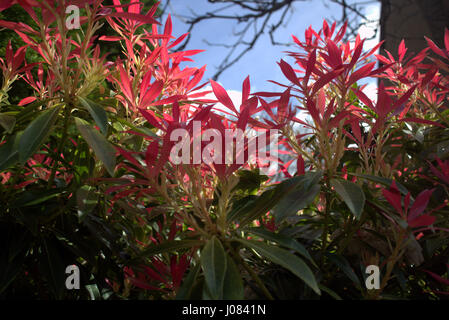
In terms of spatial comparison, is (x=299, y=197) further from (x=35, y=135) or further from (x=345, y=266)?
(x=35, y=135)

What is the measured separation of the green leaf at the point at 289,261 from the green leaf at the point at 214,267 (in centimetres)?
5

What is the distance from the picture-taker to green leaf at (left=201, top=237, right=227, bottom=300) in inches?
18.0

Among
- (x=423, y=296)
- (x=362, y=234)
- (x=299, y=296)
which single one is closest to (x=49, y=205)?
(x=299, y=296)

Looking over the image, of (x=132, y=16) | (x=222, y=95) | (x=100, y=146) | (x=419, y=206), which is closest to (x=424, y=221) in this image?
(x=419, y=206)

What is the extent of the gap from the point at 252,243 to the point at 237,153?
16 cm

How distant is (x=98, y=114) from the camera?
0.61 meters

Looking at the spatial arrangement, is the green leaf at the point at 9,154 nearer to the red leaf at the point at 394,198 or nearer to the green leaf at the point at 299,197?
the green leaf at the point at 299,197

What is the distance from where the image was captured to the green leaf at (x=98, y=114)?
0.58 metres

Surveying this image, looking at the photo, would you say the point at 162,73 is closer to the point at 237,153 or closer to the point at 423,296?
the point at 237,153

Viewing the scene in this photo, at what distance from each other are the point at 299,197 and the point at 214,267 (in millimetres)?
188

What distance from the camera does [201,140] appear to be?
0.57m

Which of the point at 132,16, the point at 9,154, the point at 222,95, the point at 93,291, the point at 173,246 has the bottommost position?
the point at 93,291

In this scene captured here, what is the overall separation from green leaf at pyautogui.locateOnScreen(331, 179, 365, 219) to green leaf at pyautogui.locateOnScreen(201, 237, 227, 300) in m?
0.21

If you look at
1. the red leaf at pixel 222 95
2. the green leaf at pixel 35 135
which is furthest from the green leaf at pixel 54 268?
the red leaf at pixel 222 95
